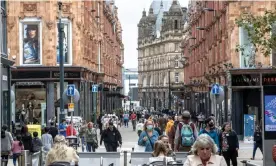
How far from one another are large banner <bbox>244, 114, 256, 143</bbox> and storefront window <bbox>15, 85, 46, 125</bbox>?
14070 mm

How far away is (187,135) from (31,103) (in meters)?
30.6

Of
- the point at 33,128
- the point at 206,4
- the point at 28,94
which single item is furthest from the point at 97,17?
the point at 33,128

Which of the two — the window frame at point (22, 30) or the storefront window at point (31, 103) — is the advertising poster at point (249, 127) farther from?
the window frame at point (22, 30)

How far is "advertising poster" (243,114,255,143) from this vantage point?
41531 mm

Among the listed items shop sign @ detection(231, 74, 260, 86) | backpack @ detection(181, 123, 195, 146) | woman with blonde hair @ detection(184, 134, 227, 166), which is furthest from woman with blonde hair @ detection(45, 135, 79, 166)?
shop sign @ detection(231, 74, 260, 86)

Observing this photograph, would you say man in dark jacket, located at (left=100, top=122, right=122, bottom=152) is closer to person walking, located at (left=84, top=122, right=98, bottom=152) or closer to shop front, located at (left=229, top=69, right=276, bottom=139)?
person walking, located at (left=84, top=122, right=98, bottom=152)

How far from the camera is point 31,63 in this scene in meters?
51.6

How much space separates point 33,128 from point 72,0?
21532 mm

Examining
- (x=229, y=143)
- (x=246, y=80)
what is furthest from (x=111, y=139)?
(x=246, y=80)

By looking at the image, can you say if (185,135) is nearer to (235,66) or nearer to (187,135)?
(187,135)

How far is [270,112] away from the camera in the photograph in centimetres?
2138

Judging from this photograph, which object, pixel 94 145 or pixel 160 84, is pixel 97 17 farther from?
pixel 160 84

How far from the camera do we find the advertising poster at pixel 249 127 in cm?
4153

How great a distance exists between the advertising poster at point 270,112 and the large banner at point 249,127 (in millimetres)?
19991
